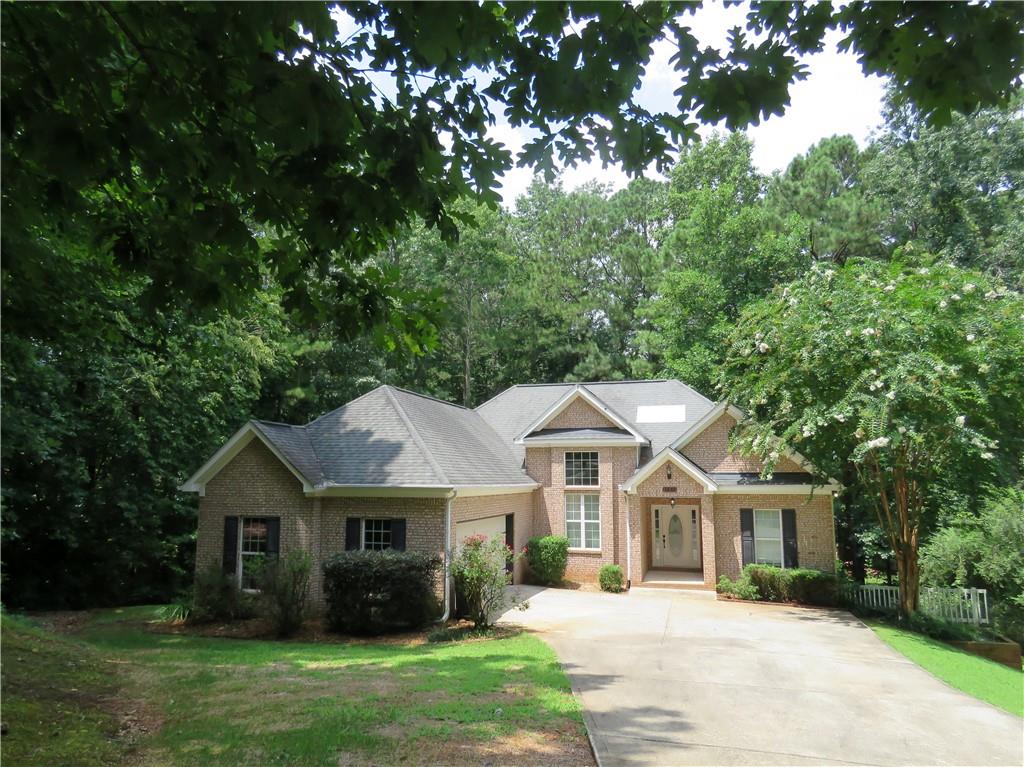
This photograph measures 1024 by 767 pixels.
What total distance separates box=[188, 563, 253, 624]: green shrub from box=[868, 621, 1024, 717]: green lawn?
1419 cm

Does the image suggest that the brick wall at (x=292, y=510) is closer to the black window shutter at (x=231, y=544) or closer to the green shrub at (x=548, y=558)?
the black window shutter at (x=231, y=544)

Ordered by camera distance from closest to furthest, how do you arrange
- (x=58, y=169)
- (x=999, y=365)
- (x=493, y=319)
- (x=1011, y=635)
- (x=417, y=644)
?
(x=58, y=169), (x=417, y=644), (x=999, y=365), (x=1011, y=635), (x=493, y=319)

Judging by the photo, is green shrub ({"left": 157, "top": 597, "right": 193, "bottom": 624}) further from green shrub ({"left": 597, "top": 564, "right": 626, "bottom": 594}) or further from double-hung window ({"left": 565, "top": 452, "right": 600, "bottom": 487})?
double-hung window ({"left": 565, "top": 452, "right": 600, "bottom": 487})

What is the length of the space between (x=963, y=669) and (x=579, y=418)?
42.1 ft

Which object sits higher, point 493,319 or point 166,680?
point 493,319

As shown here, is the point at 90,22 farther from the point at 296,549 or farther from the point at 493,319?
the point at 493,319

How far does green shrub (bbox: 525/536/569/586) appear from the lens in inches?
809

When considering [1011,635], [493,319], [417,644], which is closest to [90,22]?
[417,644]

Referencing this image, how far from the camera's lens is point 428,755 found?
246 inches

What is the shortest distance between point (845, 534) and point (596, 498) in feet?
32.7

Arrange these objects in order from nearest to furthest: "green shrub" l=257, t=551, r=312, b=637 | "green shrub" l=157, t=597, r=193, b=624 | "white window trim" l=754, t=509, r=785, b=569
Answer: "green shrub" l=257, t=551, r=312, b=637 < "green shrub" l=157, t=597, r=193, b=624 < "white window trim" l=754, t=509, r=785, b=569

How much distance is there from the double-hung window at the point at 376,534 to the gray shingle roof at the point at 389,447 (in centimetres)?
111

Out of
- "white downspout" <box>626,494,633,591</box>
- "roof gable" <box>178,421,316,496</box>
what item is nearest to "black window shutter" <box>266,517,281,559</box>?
"roof gable" <box>178,421,316,496</box>

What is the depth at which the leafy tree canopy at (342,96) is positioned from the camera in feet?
11.4
